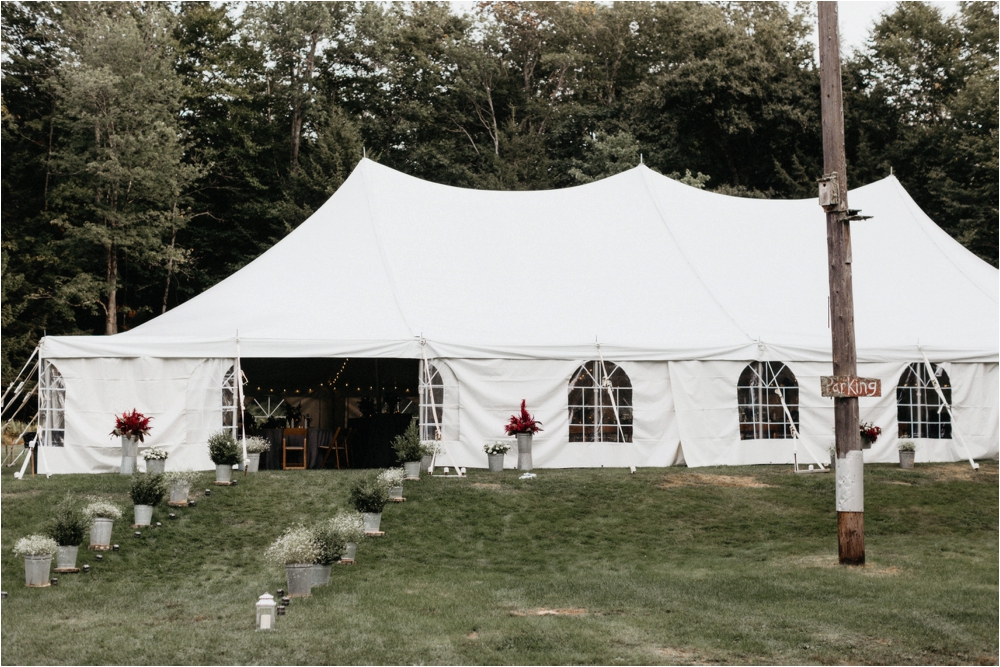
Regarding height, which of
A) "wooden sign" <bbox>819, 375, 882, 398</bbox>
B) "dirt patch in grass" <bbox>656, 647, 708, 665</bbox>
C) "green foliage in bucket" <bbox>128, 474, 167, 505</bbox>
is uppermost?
"wooden sign" <bbox>819, 375, 882, 398</bbox>

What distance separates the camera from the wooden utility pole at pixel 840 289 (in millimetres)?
9109

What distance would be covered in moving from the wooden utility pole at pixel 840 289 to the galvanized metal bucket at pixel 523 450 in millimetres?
5452

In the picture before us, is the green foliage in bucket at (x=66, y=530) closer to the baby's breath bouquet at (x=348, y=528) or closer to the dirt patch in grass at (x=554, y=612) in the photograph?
the baby's breath bouquet at (x=348, y=528)

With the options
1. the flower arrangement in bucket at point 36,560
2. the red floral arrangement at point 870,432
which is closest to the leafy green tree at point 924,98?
the red floral arrangement at point 870,432

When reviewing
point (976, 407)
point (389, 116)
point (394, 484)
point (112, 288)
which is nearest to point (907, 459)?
point (976, 407)

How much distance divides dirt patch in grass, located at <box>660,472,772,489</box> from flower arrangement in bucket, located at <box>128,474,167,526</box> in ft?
19.6

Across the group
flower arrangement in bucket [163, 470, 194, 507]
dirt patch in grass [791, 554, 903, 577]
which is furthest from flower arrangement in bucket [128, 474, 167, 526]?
dirt patch in grass [791, 554, 903, 577]

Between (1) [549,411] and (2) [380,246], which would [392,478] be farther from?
(2) [380,246]

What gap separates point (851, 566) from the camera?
9484 mm

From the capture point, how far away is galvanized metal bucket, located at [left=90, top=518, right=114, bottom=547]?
1019 centimetres

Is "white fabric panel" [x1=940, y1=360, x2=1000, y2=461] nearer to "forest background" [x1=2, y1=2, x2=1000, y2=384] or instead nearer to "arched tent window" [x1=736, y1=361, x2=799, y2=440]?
"arched tent window" [x1=736, y1=361, x2=799, y2=440]

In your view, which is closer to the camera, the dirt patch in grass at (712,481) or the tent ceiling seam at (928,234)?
the dirt patch in grass at (712,481)

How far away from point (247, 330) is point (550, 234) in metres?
5.58

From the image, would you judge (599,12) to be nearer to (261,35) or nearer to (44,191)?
(261,35)
